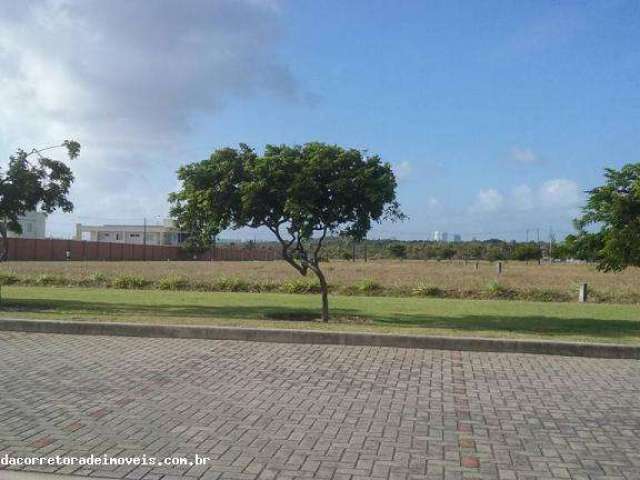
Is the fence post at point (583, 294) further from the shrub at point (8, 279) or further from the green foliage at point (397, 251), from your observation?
the green foliage at point (397, 251)

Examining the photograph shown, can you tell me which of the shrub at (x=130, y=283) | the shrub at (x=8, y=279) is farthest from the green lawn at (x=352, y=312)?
the shrub at (x=8, y=279)

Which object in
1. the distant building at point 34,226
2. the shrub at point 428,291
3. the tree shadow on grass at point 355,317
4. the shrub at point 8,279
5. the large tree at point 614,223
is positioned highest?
the distant building at point 34,226

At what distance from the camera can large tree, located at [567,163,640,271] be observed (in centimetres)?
1238

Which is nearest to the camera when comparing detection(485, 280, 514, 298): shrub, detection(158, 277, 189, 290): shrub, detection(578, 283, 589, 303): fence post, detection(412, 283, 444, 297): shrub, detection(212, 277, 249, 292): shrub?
detection(578, 283, 589, 303): fence post

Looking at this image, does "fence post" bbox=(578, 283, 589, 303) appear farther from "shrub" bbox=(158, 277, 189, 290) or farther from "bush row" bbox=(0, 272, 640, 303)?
"shrub" bbox=(158, 277, 189, 290)

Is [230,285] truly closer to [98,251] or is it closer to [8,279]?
[8,279]

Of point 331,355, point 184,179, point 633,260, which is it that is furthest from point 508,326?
point 184,179

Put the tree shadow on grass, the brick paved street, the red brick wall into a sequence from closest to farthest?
the brick paved street < the tree shadow on grass < the red brick wall

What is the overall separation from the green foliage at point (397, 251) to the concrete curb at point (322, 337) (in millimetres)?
85117

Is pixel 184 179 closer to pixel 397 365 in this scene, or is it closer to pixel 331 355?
pixel 331 355

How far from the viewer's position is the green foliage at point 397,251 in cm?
9525

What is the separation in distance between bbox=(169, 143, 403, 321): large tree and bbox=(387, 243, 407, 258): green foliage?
8055cm

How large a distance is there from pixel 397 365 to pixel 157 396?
338cm

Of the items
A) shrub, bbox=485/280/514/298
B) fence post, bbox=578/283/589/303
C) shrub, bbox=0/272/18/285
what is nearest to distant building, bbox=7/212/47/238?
shrub, bbox=0/272/18/285
